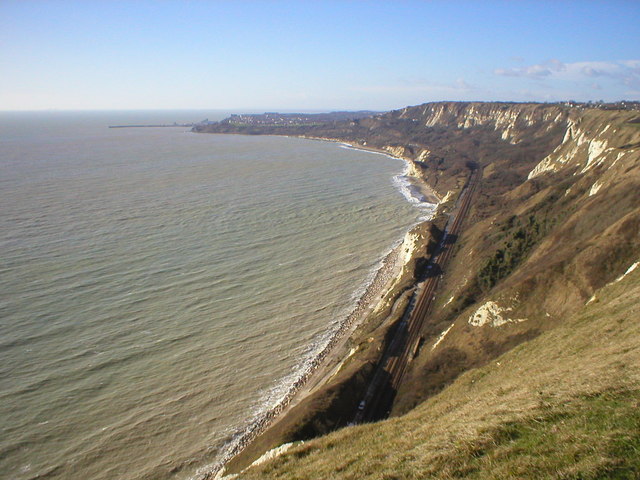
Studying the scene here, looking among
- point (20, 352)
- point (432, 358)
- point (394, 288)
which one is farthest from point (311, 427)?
point (20, 352)

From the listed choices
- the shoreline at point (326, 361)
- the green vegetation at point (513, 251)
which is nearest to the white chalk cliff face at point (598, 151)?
the green vegetation at point (513, 251)

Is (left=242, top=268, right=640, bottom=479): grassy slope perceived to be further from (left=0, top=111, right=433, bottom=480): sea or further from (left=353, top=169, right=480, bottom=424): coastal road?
(left=0, top=111, right=433, bottom=480): sea

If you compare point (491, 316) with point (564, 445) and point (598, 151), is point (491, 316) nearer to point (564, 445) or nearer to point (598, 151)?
point (564, 445)

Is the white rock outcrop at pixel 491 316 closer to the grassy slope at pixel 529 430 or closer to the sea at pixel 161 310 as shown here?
the grassy slope at pixel 529 430

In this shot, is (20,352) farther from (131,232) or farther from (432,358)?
(432,358)

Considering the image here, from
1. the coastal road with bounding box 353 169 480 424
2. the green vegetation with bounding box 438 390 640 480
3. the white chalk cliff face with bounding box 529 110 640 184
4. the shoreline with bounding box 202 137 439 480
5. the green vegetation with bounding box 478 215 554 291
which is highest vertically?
the green vegetation with bounding box 438 390 640 480

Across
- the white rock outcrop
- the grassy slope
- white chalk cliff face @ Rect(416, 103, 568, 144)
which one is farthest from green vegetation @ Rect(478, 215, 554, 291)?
white chalk cliff face @ Rect(416, 103, 568, 144)
